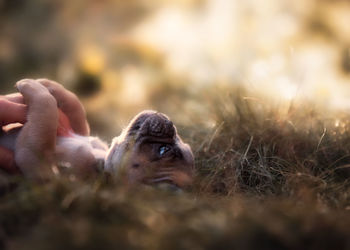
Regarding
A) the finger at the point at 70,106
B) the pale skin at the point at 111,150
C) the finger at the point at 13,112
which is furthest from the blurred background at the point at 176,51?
the finger at the point at 13,112

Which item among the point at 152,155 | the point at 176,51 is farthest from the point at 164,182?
the point at 176,51

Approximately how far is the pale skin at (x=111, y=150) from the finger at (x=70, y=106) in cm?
16

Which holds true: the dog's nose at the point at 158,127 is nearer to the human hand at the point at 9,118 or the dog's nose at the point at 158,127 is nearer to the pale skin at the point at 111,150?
the pale skin at the point at 111,150

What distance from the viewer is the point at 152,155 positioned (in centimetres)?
171

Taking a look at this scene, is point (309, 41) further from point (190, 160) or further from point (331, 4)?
point (190, 160)

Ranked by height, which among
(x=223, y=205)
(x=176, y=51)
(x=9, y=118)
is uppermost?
(x=9, y=118)

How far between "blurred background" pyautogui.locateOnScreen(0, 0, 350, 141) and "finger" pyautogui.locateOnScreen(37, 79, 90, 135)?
73 cm

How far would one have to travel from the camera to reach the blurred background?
2984mm

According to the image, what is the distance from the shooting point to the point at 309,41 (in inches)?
163

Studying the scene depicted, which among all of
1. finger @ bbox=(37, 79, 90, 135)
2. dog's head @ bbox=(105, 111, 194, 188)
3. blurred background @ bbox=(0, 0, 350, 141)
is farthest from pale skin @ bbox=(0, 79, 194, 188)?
blurred background @ bbox=(0, 0, 350, 141)

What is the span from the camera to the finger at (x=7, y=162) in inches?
69.6

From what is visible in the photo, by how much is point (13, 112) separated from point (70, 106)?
0.33 metres

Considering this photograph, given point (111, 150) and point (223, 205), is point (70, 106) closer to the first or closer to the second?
point (111, 150)

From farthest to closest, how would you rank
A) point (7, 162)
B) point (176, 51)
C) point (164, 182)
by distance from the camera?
point (176, 51), point (7, 162), point (164, 182)
